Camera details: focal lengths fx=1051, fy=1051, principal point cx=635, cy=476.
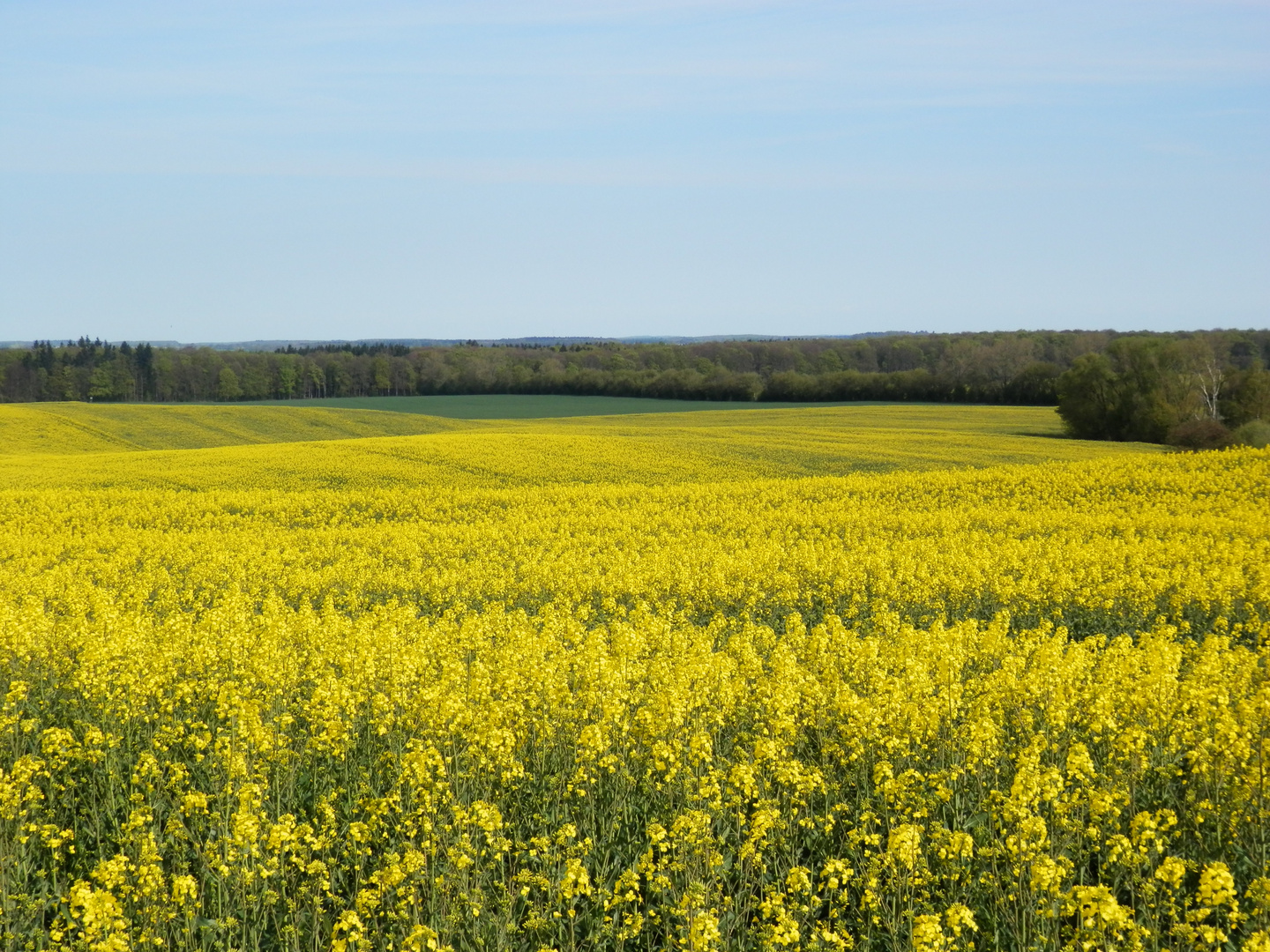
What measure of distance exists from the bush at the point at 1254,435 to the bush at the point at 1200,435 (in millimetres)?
1215

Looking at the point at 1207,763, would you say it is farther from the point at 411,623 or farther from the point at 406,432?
the point at 406,432

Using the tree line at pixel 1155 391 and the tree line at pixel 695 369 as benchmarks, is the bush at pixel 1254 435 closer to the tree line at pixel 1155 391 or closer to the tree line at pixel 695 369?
the tree line at pixel 1155 391

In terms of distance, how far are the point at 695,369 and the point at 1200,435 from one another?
54.3m

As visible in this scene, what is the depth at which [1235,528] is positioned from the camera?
21453 millimetres

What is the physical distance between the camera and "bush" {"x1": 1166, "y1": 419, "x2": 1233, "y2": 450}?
48625mm

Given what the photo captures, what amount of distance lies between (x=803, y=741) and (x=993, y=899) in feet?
7.09

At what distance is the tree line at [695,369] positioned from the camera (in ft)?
227

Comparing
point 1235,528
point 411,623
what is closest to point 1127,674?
point 411,623

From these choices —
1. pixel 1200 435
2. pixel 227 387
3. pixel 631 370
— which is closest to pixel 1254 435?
pixel 1200 435

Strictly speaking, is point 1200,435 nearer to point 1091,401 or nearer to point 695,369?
point 1091,401

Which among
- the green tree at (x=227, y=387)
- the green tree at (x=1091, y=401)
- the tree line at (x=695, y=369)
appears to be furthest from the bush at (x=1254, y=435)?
the green tree at (x=227, y=387)

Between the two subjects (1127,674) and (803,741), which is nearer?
(803,741)

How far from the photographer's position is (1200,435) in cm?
4975

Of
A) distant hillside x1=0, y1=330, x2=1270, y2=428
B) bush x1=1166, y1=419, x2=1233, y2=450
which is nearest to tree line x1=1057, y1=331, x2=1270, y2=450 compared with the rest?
bush x1=1166, y1=419, x2=1233, y2=450
